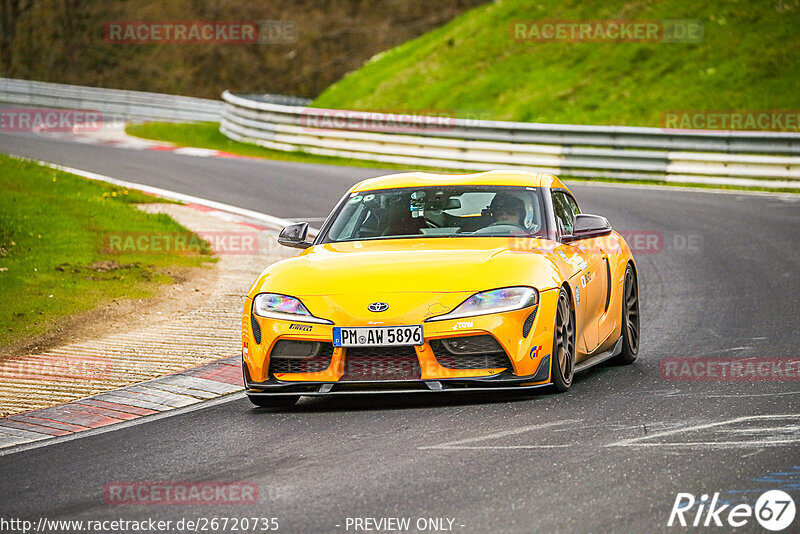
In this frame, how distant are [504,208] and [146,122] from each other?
30.5m

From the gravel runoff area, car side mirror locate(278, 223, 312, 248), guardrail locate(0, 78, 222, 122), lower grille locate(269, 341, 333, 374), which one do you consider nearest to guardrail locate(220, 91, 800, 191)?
guardrail locate(0, 78, 222, 122)

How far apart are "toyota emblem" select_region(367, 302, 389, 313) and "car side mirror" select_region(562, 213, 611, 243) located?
1.70 meters

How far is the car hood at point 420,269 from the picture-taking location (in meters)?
7.64

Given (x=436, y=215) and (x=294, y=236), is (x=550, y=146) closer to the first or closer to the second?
(x=436, y=215)

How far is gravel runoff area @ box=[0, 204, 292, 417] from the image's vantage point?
8797mm

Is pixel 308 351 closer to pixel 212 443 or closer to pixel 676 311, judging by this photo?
pixel 212 443

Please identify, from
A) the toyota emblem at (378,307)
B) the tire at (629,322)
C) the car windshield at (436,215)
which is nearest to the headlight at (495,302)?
the toyota emblem at (378,307)

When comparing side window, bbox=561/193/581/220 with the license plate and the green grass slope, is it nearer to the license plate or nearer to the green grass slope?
the license plate

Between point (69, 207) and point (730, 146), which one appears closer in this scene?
point (69, 207)

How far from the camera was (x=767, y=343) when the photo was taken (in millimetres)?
9719

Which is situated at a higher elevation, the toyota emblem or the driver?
the driver

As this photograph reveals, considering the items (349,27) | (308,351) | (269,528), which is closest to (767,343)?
(308,351)

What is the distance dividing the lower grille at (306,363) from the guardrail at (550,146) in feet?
52.9

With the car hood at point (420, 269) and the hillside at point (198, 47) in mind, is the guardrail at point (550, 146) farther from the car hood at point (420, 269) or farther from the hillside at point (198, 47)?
the hillside at point (198, 47)
